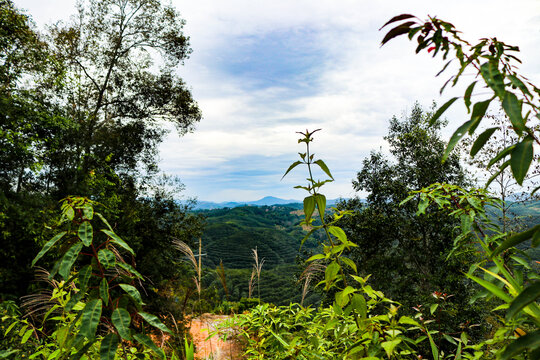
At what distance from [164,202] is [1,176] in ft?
19.4

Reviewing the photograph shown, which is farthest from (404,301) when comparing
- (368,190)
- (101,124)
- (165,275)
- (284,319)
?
(101,124)

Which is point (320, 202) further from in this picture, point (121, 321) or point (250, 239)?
point (250, 239)

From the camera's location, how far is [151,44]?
504 inches

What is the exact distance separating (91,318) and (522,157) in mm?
1321

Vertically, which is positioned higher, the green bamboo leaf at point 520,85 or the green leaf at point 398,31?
the green leaf at point 398,31

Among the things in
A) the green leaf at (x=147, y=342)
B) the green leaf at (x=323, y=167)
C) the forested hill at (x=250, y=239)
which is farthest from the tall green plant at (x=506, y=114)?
the forested hill at (x=250, y=239)

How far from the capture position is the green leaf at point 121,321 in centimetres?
95

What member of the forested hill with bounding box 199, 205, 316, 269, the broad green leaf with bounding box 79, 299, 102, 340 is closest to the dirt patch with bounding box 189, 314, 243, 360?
the broad green leaf with bounding box 79, 299, 102, 340

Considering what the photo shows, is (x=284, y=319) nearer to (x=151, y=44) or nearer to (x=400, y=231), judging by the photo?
(x=400, y=231)

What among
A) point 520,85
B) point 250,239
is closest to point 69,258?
point 520,85

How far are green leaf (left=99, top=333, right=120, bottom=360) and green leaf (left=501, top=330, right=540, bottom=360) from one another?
1.11 metres

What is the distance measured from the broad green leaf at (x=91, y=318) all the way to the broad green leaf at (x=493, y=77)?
132 centimetres

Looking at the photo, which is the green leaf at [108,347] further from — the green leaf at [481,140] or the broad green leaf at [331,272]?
the green leaf at [481,140]

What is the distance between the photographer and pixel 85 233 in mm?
1034
